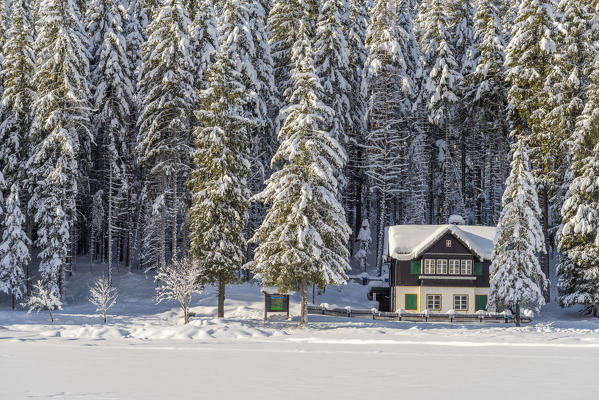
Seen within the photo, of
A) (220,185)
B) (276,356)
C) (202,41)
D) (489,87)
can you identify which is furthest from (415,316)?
(202,41)

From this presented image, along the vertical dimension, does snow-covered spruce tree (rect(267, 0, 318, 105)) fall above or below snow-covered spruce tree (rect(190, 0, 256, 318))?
above

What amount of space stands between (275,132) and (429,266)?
14072mm

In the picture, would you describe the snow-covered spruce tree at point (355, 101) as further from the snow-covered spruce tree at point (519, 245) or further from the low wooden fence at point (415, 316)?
the snow-covered spruce tree at point (519, 245)

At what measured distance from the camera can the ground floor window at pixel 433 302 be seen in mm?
43375

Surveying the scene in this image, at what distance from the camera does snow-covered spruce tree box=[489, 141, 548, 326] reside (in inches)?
1368

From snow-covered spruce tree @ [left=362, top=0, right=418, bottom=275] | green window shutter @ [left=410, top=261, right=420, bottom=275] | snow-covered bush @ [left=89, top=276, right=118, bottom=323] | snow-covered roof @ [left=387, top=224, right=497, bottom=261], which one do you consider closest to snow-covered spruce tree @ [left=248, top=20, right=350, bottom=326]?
snow-covered bush @ [left=89, top=276, right=118, bottom=323]

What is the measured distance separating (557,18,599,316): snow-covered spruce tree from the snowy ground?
1.95m

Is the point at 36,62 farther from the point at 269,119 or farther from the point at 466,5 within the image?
the point at 466,5

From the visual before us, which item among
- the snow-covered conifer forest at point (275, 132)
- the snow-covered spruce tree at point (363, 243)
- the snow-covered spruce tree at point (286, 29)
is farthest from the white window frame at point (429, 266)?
the snow-covered spruce tree at point (286, 29)

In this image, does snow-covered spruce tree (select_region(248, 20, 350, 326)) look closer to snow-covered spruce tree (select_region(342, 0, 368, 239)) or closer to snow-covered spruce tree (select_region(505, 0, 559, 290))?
snow-covered spruce tree (select_region(342, 0, 368, 239))

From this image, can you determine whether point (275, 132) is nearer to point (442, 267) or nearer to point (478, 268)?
point (442, 267)

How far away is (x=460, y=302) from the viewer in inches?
1706

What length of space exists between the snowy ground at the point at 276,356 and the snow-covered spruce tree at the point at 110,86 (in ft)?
31.5

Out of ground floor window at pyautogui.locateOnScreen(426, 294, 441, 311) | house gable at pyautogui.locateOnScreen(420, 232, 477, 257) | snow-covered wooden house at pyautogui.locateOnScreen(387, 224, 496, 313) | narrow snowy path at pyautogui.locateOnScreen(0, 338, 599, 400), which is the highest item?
house gable at pyautogui.locateOnScreen(420, 232, 477, 257)
